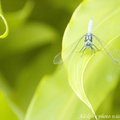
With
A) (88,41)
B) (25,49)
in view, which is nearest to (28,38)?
(25,49)

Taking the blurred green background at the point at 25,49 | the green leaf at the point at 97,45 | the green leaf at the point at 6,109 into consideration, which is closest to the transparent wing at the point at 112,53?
the green leaf at the point at 97,45

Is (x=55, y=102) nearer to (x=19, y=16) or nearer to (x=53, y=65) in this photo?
(x=53, y=65)

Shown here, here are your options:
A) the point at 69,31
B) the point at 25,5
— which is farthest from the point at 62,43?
the point at 25,5

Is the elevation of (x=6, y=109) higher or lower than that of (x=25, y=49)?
lower

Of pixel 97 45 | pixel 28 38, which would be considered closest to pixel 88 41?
pixel 97 45

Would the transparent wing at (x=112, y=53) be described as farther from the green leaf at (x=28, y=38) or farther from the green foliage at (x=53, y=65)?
the green leaf at (x=28, y=38)

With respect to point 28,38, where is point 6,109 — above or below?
below

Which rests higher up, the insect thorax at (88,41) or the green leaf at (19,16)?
the green leaf at (19,16)

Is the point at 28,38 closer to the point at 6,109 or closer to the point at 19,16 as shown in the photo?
the point at 19,16
